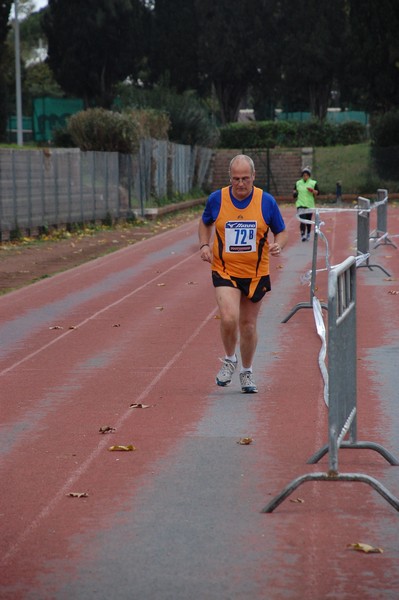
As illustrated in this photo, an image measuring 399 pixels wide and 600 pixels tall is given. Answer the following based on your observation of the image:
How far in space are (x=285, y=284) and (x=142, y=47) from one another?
201 ft

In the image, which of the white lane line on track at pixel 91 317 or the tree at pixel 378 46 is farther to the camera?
the tree at pixel 378 46

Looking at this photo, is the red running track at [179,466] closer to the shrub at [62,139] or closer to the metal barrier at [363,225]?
the metal barrier at [363,225]

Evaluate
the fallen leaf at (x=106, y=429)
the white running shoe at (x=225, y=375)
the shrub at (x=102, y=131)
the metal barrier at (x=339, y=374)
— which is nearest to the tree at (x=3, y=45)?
the shrub at (x=102, y=131)

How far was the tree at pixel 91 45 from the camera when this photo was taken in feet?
237

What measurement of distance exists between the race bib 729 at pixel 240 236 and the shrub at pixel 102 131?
29847mm

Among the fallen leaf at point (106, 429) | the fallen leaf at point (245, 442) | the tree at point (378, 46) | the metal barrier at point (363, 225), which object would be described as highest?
the tree at point (378, 46)

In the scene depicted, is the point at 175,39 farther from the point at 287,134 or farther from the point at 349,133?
the point at 349,133

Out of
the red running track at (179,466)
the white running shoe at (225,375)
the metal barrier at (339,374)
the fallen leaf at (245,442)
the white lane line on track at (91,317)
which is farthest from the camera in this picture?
the white lane line on track at (91,317)

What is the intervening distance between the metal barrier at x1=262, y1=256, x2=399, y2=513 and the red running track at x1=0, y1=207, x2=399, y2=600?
17cm

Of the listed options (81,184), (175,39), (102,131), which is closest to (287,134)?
(175,39)

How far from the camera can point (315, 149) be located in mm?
63750

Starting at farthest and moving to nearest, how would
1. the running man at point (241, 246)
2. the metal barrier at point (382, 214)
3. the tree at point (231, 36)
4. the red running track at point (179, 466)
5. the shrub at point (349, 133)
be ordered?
the tree at point (231, 36), the shrub at point (349, 133), the metal barrier at point (382, 214), the running man at point (241, 246), the red running track at point (179, 466)

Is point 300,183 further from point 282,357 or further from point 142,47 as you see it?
point 142,47

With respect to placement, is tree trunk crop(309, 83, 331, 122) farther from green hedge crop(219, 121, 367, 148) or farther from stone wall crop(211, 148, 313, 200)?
stone wall crop(211, 148, 313, 200)
